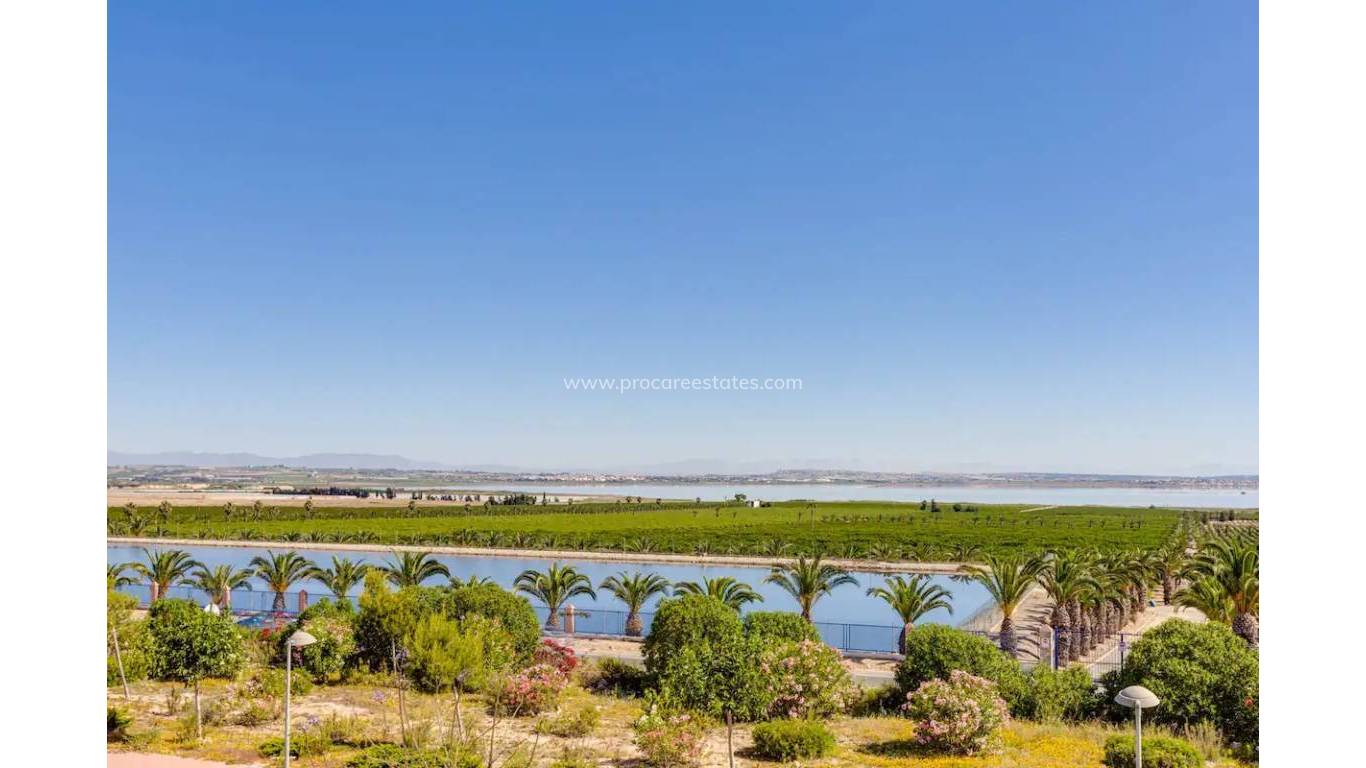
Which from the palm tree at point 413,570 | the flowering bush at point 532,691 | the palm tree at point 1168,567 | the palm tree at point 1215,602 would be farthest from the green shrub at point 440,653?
the palm tree at point 1168,567

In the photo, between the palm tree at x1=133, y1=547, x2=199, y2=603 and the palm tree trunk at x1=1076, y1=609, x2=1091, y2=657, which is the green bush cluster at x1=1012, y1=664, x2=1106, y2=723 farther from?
the palm tree at x1=133, y1=547, x2=199, y2=603

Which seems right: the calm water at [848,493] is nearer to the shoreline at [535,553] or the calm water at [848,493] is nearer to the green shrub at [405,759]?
the shoreline at [535,553]

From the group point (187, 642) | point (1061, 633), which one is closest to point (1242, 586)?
point (1061, 633)

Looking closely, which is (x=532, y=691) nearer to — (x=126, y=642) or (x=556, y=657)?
(x=556, y=657)

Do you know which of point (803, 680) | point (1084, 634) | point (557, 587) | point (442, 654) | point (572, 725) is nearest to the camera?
point (442, 654)

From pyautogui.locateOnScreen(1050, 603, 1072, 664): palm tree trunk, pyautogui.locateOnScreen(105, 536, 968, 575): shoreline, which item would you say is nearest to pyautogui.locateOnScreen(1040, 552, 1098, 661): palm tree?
pyautogui.locateOnScreen(1050, 603, 1072, 664): palm tree trunk
